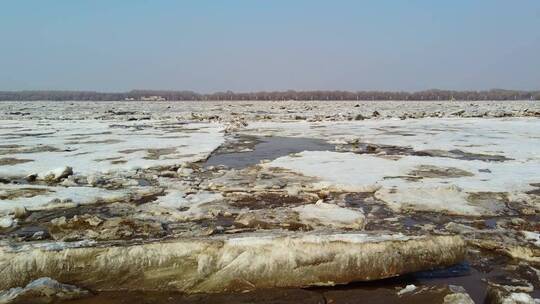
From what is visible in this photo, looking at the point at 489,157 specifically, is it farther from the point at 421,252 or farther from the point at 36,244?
the point at 36,244

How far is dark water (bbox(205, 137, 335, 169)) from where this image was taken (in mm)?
10197

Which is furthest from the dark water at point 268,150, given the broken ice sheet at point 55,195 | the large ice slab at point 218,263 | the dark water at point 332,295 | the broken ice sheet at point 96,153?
the dark water at point 332,295

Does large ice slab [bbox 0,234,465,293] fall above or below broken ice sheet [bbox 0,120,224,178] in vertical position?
above

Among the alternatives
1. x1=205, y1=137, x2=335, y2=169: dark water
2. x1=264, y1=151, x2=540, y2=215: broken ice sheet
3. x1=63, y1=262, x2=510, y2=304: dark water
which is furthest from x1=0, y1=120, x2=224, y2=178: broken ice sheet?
x1=63, y1=262, x2=510, y2=304: dark water

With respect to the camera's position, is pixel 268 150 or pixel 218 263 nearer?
pixel 218 263

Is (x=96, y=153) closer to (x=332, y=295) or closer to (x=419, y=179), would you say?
(x=419, y=179)

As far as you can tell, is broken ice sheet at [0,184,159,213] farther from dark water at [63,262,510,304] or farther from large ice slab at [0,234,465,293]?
dark water at [63,262,510,304]

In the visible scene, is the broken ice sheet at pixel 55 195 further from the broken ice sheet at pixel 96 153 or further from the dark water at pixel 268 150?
the dark water at pixel 268 150

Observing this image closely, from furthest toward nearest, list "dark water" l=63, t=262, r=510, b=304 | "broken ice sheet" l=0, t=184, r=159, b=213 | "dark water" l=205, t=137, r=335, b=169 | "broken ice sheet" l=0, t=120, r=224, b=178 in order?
"dark water" l=205, t=137, r=335, b=169
"broken ice sheet" l=0, t=120, r=224, b=178
"broken ice sheet" l=0, t=184, r=159, b=213
"dark water" l=63, t=262, r=510, b=304

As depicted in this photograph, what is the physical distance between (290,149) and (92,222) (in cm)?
821

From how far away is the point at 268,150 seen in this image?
1259cm

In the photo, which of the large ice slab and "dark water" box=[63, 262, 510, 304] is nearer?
"dark water" box=[63, 262, 510, 304]

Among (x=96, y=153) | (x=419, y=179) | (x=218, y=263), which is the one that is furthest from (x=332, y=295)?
(x=96, y=153)

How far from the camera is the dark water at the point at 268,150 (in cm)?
1020
